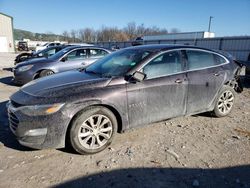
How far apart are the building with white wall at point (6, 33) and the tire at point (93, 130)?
39.3 m

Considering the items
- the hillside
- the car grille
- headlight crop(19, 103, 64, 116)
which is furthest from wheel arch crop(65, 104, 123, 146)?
the hillside

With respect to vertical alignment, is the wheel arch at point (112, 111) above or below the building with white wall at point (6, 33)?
below

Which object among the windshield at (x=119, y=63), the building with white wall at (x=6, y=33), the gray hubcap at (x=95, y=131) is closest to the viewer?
the gray hubcap at (x=95, y=131)

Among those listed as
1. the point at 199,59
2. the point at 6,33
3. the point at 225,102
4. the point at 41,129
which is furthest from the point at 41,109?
the point at 6,33

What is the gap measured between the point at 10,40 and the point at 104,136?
41.1m

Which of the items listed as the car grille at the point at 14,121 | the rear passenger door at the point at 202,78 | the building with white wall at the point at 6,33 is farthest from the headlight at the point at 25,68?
the building with white wall at the point at 6,33

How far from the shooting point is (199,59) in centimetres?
445

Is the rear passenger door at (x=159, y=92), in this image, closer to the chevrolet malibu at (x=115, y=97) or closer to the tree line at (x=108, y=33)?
the chevrolet malibu at (x=115, y=97)

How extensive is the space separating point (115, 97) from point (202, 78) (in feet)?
6.44

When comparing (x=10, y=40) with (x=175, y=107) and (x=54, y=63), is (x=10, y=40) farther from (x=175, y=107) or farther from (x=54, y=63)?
(x=175, y=107)

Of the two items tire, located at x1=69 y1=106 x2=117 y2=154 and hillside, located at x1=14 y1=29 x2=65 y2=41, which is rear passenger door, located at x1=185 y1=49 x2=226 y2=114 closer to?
tire, located at x1=69 y1=106 x2=117 y2=154

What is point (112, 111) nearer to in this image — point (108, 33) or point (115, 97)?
point (115, 97)

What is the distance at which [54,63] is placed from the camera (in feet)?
25.6

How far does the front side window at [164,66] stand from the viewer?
3.77m
